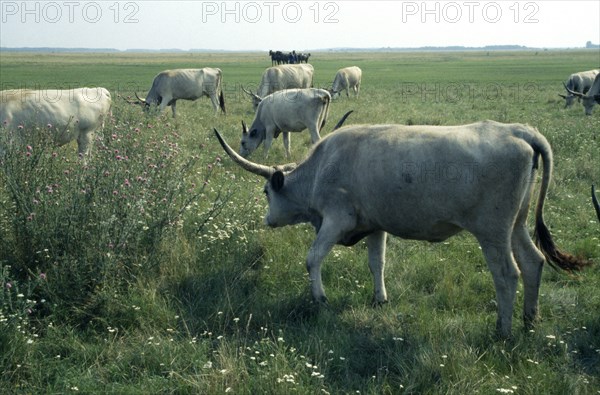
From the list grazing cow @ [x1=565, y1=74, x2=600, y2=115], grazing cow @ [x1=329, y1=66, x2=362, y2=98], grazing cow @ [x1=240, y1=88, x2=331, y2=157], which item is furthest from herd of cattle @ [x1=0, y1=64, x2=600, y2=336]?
grazing cow @ [x1=329, y1=66, x2=362, y2=98]

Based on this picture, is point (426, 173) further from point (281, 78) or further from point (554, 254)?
point (281, 78)

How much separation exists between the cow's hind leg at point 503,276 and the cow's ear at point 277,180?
2290 mm

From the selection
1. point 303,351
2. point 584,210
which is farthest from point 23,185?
point 584,210

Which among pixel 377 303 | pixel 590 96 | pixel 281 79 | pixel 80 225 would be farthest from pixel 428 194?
pixel 281 79

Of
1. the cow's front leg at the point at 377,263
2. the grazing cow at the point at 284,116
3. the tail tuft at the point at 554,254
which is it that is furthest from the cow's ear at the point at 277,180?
the grazing cow at the point at 284,116

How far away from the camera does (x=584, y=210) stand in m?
8.70

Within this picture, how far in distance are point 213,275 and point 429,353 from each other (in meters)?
2.46

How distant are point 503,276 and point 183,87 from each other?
19220 mm

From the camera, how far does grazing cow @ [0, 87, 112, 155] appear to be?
9688 millimetres

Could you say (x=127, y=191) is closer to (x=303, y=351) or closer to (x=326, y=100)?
(x=303, y=351)

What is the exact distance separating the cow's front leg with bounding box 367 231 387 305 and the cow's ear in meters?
1.11

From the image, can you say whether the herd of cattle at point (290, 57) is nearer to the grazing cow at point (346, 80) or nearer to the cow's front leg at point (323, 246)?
the grazing cow at point (346, 80)

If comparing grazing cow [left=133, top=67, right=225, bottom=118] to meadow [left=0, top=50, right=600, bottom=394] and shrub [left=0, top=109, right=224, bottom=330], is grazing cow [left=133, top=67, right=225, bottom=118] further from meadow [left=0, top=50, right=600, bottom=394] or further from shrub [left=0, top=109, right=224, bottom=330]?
shrub [left=0, top=109, right=224, bottom=330]

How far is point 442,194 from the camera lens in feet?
16.2
